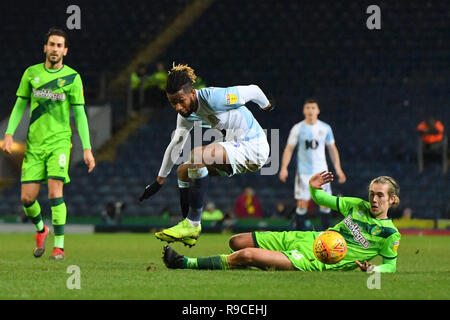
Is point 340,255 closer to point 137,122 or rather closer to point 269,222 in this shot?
point 269,222

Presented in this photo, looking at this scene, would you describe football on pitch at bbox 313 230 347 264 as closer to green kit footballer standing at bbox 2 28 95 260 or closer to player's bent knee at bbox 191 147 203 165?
player's bent knee at bbox 191 147 203 165

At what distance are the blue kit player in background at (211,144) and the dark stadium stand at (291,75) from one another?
10863mm

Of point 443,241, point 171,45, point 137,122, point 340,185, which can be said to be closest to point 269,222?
point 340,185

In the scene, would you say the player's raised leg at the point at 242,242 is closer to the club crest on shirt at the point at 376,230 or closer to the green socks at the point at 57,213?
the club crest on shirt at the point at 376,230

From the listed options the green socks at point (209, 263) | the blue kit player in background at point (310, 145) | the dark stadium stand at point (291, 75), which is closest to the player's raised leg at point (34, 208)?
the green socks at point (209, 263)

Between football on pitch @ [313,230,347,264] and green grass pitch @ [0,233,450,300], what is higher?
football on pitch @ [313,230,347,264]

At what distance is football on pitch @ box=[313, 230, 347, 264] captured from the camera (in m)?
6.84

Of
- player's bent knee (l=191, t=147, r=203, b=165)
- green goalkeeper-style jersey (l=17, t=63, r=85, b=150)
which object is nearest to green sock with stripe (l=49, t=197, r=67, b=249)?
green goalkeeper-style jersey (l=17, t=63, r=85, b=150)

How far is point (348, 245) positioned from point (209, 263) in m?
1.16

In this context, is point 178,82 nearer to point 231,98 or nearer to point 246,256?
point 231,98

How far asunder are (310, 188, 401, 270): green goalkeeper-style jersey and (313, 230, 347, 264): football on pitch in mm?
185

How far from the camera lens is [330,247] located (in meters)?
6.84

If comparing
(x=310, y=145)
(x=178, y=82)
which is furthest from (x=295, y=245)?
(x=310, y=145)

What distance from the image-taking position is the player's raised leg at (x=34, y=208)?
834 cm
